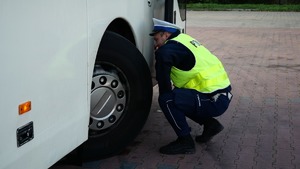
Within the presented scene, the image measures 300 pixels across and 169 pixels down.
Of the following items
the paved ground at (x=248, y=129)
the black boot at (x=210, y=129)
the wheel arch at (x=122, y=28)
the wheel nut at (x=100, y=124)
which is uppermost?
the wheel arch at (x=122, y=28)

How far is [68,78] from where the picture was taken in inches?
117

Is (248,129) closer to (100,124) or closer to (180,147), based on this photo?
(180,147)

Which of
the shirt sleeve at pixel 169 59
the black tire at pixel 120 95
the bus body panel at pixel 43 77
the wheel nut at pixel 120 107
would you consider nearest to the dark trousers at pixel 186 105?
the shirt sleeve at pixel 169 59

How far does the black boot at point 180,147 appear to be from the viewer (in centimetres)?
459

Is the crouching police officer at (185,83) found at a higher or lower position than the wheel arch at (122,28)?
lower

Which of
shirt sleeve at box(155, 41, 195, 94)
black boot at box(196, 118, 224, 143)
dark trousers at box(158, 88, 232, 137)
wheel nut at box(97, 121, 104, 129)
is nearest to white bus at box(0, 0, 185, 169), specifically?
wheel nut at box(97, 121, 104, 129)

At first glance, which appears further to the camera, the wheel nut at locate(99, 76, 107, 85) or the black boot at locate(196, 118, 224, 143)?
the black boot at locate(196, 118, 224, 143)

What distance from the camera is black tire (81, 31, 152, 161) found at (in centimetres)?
396

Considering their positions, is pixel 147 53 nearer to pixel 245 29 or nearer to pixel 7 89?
pixel 7 89

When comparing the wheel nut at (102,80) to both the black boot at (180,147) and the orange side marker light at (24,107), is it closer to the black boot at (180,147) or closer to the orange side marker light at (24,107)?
the black boot at (180,147)

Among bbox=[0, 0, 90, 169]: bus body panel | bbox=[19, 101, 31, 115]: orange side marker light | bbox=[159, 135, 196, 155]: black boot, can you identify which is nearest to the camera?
bbox=[0, 0, 90, 169]: bus body panel

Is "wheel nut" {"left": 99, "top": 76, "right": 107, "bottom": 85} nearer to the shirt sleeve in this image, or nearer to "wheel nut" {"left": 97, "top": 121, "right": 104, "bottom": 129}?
"wheel nut" {"left": 97, "top": 121, "right": 104, "bottom": 129}

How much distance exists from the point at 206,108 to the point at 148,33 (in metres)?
0.92

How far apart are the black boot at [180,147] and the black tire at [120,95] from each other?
1.47ft
